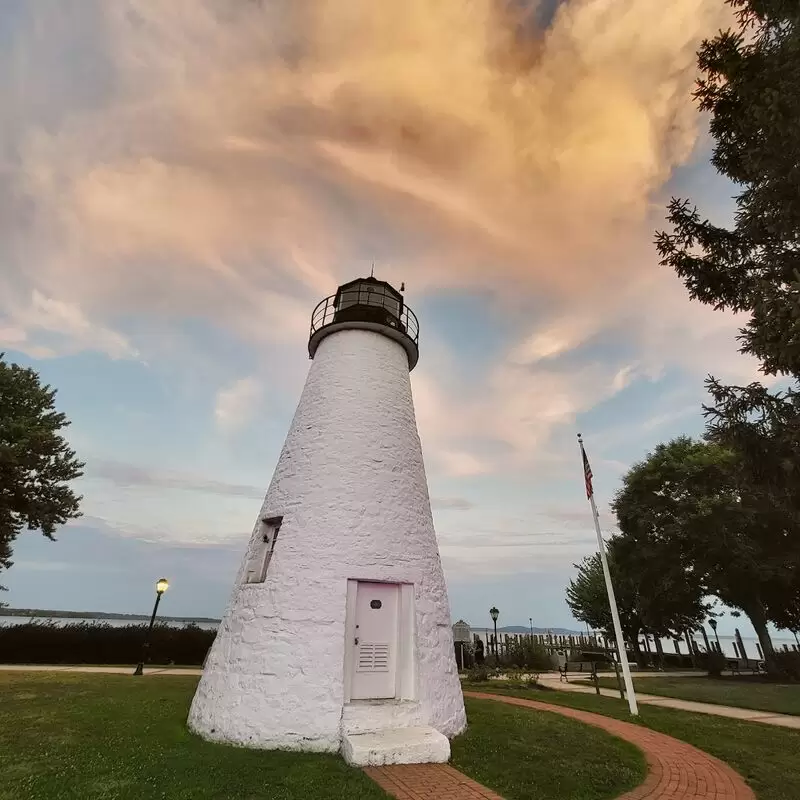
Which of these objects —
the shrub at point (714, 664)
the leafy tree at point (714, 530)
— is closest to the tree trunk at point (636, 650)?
the shrub at point (714, 664)

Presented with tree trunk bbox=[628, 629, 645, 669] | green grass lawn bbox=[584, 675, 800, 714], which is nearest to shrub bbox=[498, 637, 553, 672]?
green grass lawn bbox=[584, 675, 800, 714]

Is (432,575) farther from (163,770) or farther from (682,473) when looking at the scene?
(682,473)

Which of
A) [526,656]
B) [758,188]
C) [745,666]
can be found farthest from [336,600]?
[745,666]

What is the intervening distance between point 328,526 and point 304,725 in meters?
3.26

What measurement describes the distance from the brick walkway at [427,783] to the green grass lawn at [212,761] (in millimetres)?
225

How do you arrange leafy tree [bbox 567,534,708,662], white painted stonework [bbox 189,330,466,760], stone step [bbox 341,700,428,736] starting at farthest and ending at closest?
1. leafy tree [bbox 567,534,708,662]
2. white painted stonework [bbox 189,330,466,760]
3. stone step [bbox 341,700,428,736]

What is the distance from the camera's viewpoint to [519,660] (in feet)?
77.6

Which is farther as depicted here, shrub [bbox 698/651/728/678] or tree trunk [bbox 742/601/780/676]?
shrub [bbox 698/651/728/678]

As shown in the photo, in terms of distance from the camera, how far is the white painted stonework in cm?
775

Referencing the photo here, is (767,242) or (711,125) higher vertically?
(711,125)

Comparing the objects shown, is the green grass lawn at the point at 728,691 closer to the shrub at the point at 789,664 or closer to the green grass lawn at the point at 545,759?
the shrub at the point at 789,664

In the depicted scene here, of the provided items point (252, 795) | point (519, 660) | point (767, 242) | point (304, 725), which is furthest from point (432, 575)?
point (519, 660)

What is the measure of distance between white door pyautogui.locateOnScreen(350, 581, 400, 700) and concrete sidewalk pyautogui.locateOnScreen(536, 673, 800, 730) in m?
10.3

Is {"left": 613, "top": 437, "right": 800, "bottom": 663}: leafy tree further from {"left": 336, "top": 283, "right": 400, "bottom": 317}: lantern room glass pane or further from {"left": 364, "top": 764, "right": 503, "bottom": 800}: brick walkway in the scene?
{"left": 364, "top": 764, "right": 503, "bottom": 800}: brick walkway
